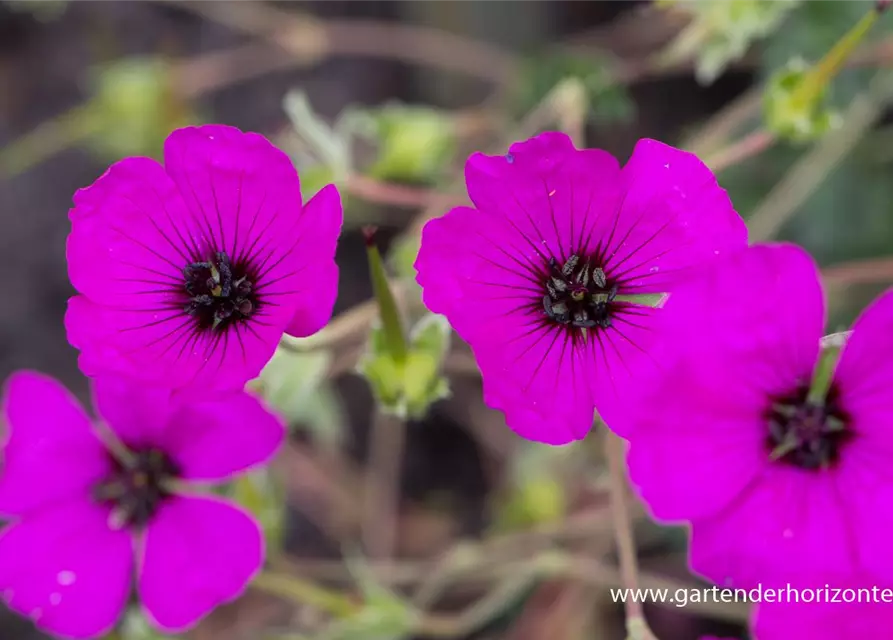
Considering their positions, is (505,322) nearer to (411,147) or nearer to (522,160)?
(522,160)

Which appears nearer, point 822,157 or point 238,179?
point 238,179

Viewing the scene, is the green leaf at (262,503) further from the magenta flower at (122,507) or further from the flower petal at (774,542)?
the flower petal at (774,542)

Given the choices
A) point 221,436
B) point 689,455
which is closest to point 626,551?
point 689,455

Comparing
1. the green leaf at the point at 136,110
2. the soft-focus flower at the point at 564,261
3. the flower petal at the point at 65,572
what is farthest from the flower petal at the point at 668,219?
the green leaf at the point at 136,110

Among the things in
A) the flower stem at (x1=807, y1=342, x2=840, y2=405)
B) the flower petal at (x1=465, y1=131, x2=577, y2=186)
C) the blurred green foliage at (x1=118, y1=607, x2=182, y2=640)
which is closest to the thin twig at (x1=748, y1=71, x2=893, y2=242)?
the flower stem at (x1=807, y1=342, x2=840, y2=405)

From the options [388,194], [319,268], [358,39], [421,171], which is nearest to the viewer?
[319,268]

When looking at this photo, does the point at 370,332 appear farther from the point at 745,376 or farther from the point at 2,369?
the point at 2,369
